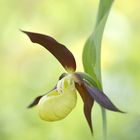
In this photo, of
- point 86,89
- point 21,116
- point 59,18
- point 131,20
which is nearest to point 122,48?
point 131,20

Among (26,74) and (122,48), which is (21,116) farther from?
(122,48)

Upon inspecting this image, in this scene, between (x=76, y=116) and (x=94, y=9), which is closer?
(x=76, y=116)

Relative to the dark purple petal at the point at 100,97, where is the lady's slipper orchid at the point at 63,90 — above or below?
above

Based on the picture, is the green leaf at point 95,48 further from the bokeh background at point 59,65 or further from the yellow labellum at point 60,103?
the bokeh background at point 59,65

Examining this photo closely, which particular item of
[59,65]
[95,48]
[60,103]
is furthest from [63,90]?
[59,65]

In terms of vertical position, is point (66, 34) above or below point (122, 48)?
above

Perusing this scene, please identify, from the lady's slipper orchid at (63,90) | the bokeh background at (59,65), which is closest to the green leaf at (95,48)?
the lady's slipper orchid at (63,90)

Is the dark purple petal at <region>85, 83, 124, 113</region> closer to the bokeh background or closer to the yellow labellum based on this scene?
the yellow labellum
